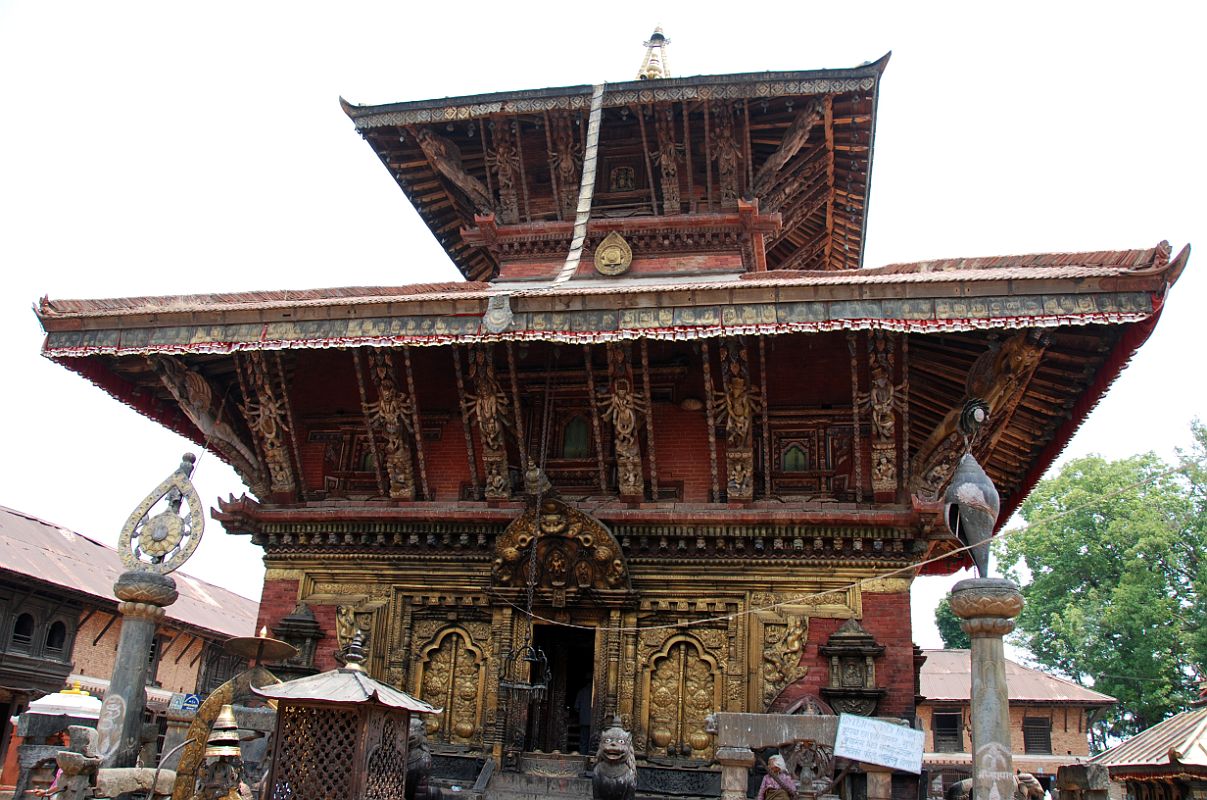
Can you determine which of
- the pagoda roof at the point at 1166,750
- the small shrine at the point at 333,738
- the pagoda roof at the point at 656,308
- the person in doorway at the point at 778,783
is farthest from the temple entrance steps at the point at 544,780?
the pagoda roof at the point at 1166,750

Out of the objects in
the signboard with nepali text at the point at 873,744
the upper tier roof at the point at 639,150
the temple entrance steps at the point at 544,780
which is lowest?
the temple entrance steps at the point at 544,780

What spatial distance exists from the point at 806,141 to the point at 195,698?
11.1 meters

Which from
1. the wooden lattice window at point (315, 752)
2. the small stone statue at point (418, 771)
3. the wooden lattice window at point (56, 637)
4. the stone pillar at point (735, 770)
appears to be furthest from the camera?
the wooden lattice window at point (56, 637)

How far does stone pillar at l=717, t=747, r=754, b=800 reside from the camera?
7.73 metres

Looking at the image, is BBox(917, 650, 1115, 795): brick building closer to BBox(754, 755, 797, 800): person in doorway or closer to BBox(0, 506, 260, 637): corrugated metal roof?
BBox(0, 506, 260, 637): corrugated metal roof

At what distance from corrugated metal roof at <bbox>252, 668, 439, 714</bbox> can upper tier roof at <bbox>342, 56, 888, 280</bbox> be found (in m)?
7.86

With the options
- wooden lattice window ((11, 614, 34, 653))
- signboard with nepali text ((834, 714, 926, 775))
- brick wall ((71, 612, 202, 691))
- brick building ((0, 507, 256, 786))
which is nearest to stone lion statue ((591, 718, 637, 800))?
signboard with nepali text ((834, 714, 926, 775))

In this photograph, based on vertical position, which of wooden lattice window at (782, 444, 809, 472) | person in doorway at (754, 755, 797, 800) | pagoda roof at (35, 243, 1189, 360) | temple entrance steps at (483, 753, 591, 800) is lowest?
temple entrance steps at (483, 753, 591, 800)

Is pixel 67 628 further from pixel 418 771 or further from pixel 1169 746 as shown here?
pixel 1169 746

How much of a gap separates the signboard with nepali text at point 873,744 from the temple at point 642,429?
1960mm

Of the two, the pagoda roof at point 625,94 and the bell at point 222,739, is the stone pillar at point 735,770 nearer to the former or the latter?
the bell at point 222,739

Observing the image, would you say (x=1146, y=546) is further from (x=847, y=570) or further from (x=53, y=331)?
(x=53, y=331)

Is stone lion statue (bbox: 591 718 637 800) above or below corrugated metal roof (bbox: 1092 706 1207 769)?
below

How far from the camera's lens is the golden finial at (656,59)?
16703mm
